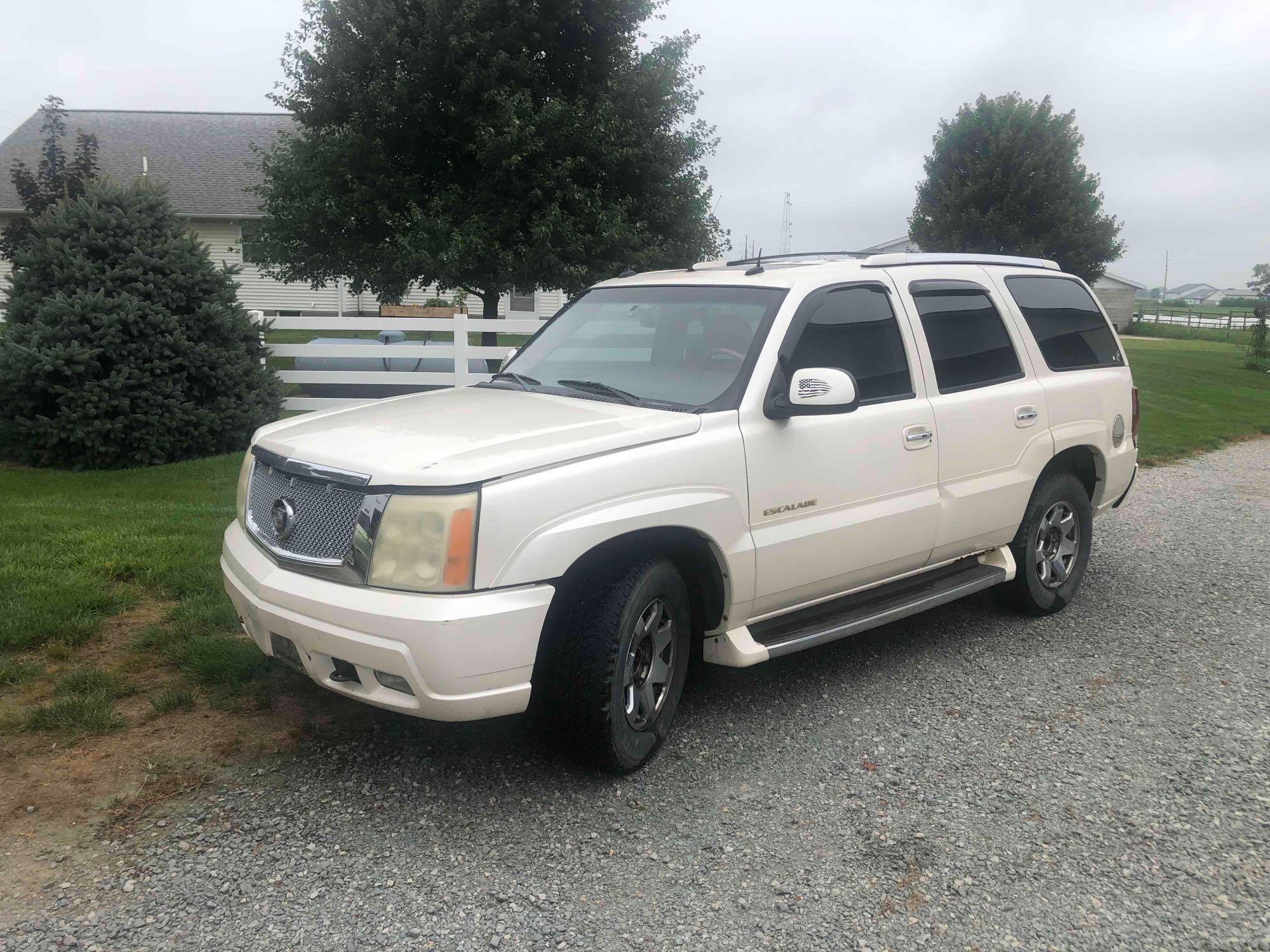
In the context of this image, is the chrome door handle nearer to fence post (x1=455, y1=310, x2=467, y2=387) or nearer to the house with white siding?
fence post (x1=455, y1=310, x2=467, y2=387)

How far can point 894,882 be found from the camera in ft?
10.6

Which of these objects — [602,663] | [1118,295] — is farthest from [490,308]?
[1118,295]

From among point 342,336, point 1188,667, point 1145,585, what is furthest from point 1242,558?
point 342,336

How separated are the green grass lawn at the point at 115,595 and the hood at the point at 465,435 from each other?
1188 mm

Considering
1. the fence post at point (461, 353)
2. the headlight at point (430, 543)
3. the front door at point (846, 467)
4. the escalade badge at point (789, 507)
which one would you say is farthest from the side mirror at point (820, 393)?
the fence post at point (461, 353)

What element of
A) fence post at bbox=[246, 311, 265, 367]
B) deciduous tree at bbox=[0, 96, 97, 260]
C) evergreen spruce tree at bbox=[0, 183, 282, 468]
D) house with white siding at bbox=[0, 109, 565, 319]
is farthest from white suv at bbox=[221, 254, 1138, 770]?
house with white siding at bbox=[0, 109, 565, 319]

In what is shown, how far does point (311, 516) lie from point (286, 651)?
1.62 ft

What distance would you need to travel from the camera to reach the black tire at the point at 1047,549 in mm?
5684

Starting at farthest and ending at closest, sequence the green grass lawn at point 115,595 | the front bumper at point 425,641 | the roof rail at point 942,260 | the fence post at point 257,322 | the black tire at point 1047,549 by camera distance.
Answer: the fence post at point 257,322
the black tire at point 1047,549
the roof rail at point 942,260
the green grass lawn at point 115,595
the front bumper at point 425,641

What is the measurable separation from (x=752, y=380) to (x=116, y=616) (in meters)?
3.47

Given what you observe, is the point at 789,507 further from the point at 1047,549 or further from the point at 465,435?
the point at 1047,549

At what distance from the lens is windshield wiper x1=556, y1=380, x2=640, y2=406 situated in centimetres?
434

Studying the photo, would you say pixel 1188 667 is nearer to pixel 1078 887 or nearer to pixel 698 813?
pixel 1078 887

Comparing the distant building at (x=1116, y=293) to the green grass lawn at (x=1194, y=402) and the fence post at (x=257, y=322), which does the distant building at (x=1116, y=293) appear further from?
the fence post at (x=257, y=322)
